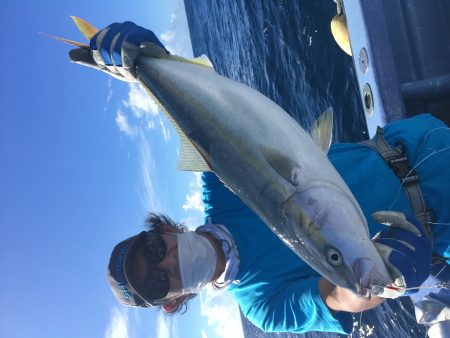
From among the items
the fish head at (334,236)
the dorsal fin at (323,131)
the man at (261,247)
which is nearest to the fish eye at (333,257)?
the fish head at (334,236)

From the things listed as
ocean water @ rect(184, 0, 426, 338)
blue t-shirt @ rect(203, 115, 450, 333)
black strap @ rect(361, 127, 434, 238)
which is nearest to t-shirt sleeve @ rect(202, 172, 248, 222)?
blue t-shirt @ rect(203, 115, 450, 333)

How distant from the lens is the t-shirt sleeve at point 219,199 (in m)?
3.38

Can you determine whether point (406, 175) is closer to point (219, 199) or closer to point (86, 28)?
point (219, 199)

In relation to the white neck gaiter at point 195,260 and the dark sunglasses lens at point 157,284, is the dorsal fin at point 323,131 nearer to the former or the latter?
the white neck gaiter at point 195,260

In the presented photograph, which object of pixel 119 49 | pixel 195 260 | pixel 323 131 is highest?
pixel 119 49

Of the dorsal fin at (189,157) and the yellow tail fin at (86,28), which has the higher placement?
the yellow tail fin at (86,28)

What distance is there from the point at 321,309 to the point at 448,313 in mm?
1371

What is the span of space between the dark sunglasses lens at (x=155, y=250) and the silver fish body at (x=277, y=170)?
903mm

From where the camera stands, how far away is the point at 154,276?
10.1ft

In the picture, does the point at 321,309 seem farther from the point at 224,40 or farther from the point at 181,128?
the point at 224,40

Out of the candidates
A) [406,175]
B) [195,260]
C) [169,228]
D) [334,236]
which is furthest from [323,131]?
[169,228]

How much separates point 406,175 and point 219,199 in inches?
58.0

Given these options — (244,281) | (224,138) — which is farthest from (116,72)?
(244,281)

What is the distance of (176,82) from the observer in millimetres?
2770
